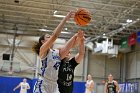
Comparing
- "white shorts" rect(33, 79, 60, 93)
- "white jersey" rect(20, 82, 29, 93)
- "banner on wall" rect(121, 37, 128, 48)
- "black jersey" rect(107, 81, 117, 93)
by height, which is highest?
"banner on wall" rect(121, 37, 128, 48)

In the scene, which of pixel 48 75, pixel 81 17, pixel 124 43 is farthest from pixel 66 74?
pixel 124 43

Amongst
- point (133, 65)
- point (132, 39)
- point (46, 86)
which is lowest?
point (46, 86)

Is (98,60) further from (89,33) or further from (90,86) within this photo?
(90,86)

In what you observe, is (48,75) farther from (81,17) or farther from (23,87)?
(23,87)

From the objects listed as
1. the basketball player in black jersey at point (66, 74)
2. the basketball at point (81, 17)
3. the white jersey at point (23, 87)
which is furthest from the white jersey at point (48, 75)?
the white jersey at point (23, 87)

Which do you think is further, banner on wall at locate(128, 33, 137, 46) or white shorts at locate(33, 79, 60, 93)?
banner on wall at locate(128, 33, 137, 46)

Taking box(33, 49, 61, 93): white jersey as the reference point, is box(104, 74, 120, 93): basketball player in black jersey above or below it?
below

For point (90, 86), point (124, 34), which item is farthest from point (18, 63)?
point (90, 86)

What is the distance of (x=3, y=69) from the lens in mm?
21438

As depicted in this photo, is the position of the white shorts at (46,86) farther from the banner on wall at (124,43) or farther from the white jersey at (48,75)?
the banner on wall at (124,43)

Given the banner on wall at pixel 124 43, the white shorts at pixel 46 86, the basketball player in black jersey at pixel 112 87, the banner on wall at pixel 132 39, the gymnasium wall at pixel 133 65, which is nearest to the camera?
the white shorts at pixel 46 86

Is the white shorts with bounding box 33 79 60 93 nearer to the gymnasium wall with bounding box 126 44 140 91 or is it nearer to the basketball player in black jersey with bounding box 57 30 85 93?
the basketball player in black jersey with bounding box 57 30 85 93

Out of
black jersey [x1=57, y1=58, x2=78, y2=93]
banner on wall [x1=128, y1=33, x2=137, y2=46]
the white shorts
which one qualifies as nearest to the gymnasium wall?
banner on wall [x1=128, y1=33, x2=137, y2=46]

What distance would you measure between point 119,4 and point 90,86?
549 cm
